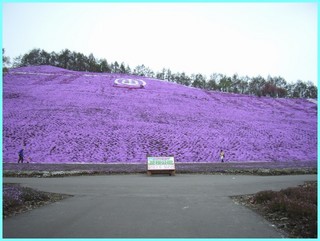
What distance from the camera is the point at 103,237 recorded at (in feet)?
18.5

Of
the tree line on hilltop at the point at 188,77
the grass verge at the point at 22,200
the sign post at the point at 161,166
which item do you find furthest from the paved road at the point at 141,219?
the tree line on hilltop at the point at 188,77

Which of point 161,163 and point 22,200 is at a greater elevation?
point 22,200

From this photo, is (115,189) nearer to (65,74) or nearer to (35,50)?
(65,74)

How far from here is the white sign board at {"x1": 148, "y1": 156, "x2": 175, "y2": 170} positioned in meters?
19.6

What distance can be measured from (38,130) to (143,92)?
73.7ft

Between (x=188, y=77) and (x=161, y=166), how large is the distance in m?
88.8

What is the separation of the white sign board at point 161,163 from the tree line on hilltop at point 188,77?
75.7 metres

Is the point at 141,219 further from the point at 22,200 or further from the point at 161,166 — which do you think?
the point at 161,166

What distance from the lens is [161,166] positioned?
64.7ft

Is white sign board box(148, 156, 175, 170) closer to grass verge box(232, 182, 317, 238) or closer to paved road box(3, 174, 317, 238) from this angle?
paved road box(3, 174, 317, 238)

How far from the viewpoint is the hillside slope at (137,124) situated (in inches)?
1103

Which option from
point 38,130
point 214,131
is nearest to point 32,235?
point 38,130

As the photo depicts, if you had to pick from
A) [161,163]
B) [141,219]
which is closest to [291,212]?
[141,219]

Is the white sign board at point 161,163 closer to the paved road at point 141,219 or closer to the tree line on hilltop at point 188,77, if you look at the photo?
the paved road at point 141,219
